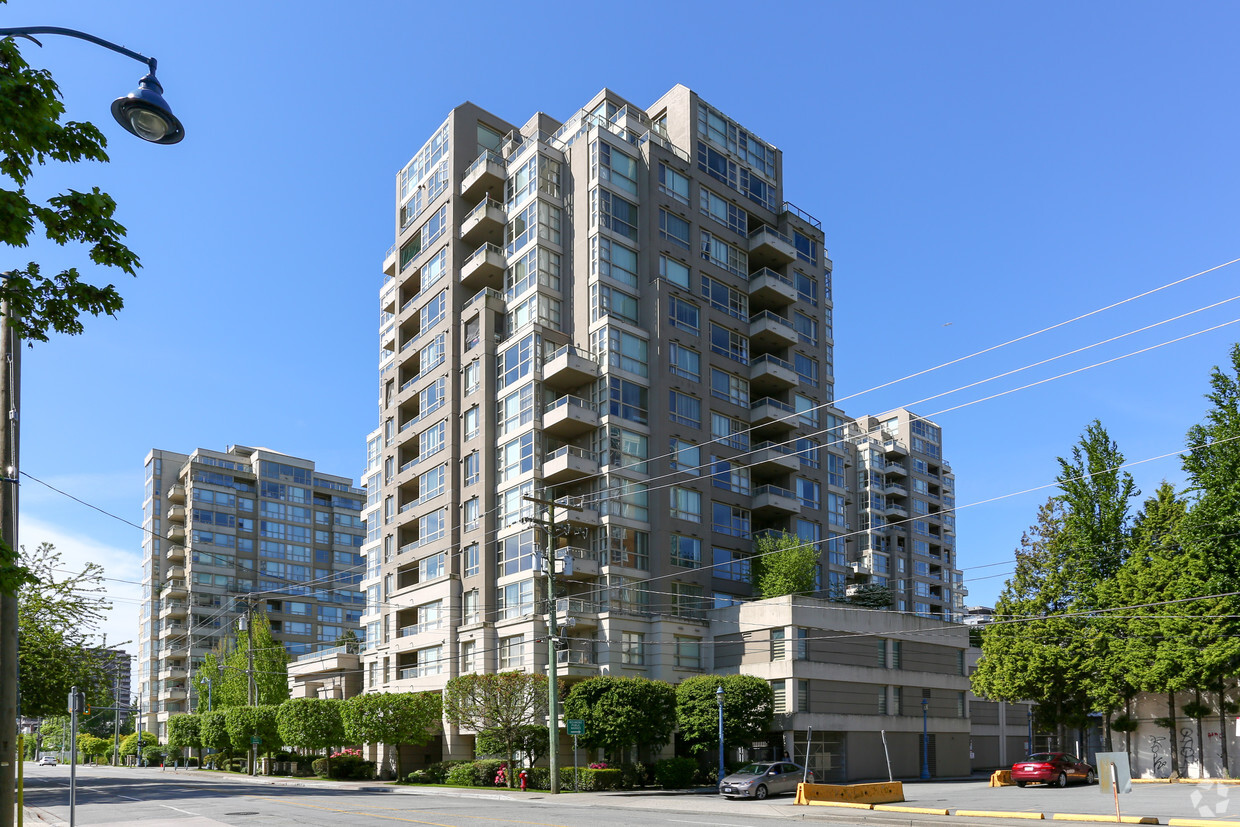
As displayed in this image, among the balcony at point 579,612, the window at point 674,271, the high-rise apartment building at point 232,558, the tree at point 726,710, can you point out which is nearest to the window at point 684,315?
the window at point 674,271

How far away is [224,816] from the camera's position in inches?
1221

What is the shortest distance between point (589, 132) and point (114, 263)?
58.7 metres

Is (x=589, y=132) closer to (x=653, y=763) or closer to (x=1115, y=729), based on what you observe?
(x=653, y=763)

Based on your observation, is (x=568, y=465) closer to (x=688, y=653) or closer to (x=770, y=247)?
(x=688, y=653)

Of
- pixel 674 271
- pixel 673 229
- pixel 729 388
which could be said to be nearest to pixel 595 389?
pixel 674 271

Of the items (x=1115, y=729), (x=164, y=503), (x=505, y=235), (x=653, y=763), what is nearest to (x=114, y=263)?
(x=653, y=763)

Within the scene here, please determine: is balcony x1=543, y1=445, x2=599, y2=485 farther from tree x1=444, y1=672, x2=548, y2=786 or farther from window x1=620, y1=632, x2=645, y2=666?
tree x1=444, y1=672, x2=548, y2=786

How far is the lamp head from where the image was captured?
34.0 ft

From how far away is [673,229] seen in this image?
6762cm

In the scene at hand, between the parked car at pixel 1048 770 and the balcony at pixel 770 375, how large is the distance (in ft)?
99.4

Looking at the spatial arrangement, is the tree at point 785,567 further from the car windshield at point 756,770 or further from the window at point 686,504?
the car windshield at point 756,770

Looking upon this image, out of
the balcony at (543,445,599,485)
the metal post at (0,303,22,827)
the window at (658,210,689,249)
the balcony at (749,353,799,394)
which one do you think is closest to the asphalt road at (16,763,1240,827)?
the metal post at (0,303,22,827)

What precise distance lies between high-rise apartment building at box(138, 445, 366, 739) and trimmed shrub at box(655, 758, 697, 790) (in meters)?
85.1

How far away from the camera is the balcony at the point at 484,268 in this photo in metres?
67.2
